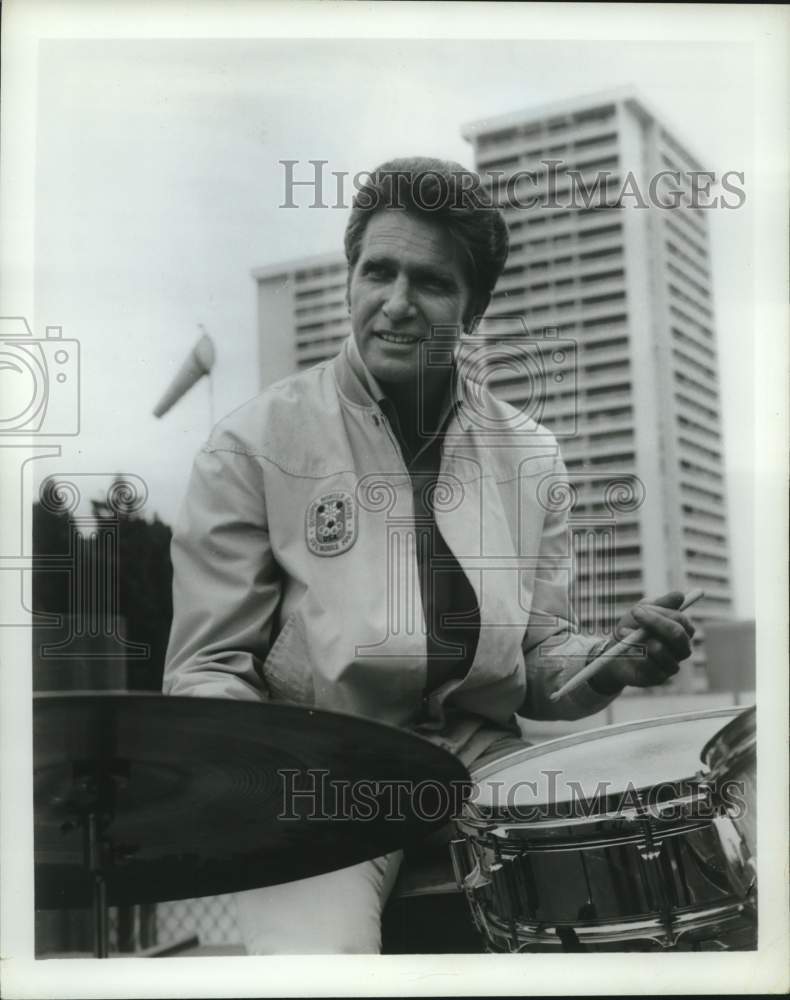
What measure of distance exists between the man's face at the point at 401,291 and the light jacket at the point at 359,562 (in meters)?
0.07

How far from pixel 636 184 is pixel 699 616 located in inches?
38.2

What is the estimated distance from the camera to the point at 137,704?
2.23 m

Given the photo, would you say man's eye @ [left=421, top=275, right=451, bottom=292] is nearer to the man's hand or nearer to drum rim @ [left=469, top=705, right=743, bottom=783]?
the man's hand

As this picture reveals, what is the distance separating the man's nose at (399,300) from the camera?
2.94 metres

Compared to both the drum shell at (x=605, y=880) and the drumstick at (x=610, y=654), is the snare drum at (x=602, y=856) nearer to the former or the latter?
the drum shell at (x=605, y=880)

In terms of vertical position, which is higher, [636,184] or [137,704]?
[636,184]

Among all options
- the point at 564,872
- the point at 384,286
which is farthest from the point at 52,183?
the point at 564,872

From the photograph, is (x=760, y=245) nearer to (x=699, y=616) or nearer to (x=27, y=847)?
(x=699, y=616)

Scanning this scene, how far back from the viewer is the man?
286 cm

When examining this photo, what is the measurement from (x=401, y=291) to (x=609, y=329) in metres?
0.47

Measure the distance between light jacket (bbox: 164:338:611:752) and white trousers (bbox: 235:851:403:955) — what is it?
327 mm

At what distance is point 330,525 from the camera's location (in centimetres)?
290

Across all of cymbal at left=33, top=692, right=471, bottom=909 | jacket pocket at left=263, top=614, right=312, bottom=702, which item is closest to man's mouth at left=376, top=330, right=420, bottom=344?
jacket pocket at left=263, top=614, right=312, bottom=702

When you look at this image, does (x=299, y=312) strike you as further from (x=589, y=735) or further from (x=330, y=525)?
(x=589, y=735)
